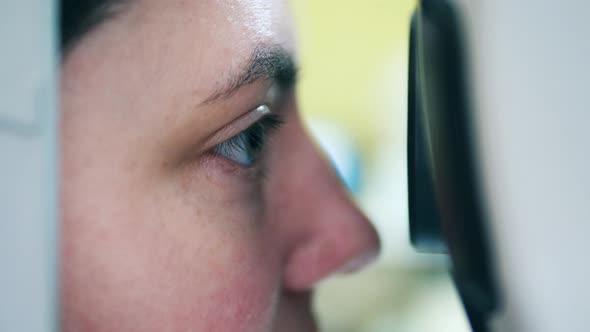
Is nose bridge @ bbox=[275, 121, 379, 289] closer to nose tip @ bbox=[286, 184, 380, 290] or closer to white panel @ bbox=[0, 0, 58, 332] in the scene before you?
nose tip @ bbox=[286, 184, 380, 290]

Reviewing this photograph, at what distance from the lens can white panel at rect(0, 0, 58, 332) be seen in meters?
0.33

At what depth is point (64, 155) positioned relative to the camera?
1.38ft

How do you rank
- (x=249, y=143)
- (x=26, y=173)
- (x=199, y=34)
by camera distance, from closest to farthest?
(x=26, y=173)
(x=199, y=34)
(x=249, y=143)

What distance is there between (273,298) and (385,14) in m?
1.71

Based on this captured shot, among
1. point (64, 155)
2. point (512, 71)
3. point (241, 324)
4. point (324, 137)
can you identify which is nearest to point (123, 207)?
point (64, 155)

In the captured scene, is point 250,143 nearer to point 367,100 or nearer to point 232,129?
point 232,129

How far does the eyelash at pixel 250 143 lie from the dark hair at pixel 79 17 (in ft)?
0.51

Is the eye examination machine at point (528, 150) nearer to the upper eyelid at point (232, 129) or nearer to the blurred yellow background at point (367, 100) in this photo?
the upper eyelid at point (232, 129)

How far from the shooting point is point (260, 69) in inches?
19.4

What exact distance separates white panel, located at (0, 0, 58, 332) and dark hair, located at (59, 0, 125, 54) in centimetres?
6

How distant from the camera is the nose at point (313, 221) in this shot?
634mm

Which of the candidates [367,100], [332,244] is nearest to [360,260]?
[332,244]

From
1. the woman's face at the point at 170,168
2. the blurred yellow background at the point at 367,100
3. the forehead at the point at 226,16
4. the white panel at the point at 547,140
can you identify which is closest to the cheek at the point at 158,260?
the woman's face at the point at 170,168

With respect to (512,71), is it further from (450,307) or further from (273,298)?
(450,307)
